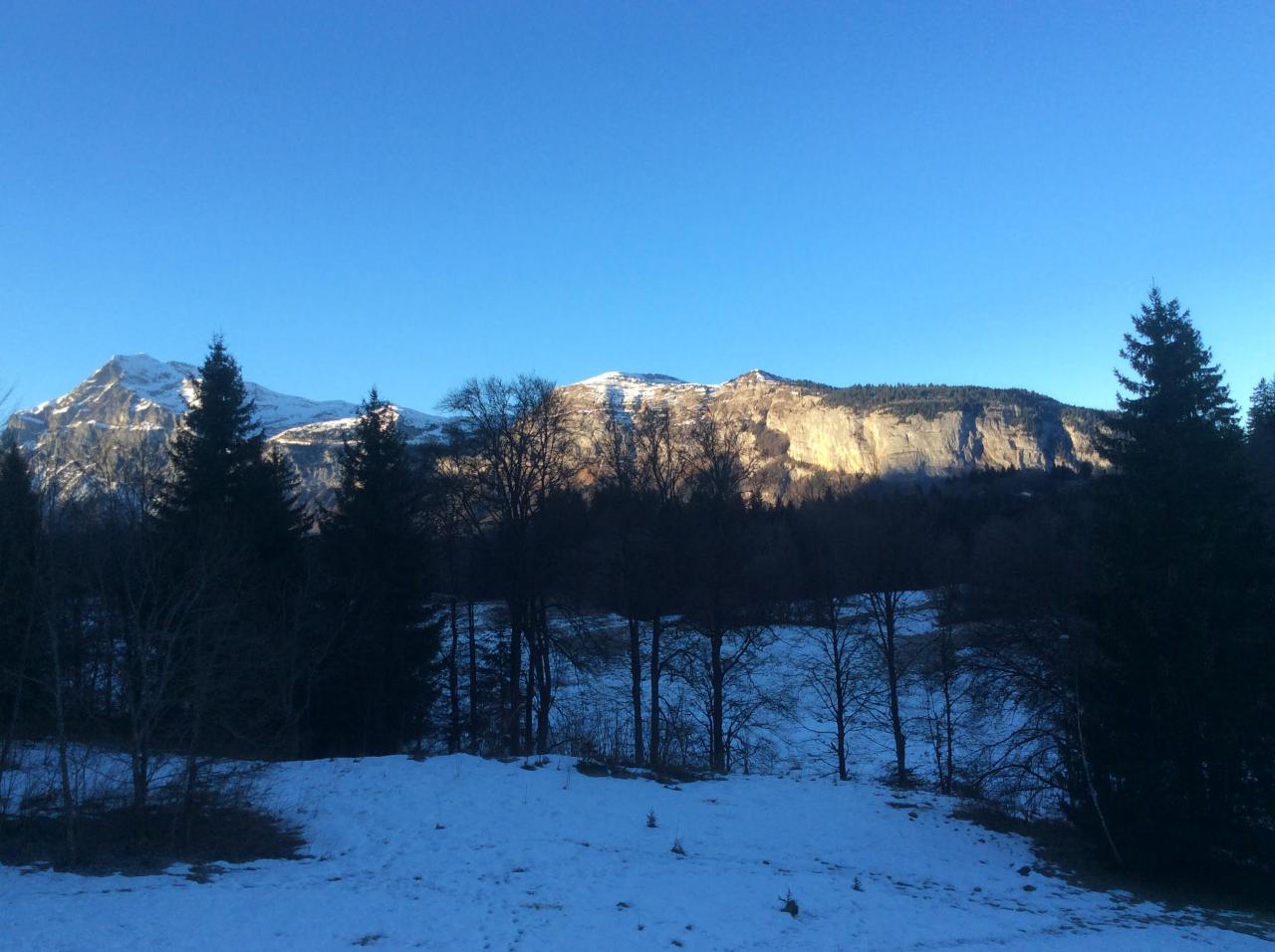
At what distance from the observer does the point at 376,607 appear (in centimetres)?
2562

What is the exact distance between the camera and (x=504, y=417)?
1070 inches

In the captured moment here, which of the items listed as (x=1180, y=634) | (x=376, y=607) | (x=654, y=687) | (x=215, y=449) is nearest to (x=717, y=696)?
(x=654, y=687)

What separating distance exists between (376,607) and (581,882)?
16087 millimetres

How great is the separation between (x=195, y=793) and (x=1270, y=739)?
19.5 m

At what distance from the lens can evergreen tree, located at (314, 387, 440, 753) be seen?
2533 cm

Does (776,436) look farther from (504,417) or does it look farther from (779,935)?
(779,935)

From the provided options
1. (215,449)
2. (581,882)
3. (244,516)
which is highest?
(215,449)

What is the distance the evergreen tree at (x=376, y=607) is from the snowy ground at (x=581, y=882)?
284 inches

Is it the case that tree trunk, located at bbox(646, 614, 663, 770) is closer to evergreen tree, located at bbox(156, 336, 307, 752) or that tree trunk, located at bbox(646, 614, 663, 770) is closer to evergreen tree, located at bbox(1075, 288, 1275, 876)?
evergreen tree, located at bbox(156, 336, 307, 752)

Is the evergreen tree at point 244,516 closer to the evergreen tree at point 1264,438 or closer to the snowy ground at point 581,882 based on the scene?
the snowy ground at point 581,882

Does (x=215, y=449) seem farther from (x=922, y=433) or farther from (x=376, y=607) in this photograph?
(x=922, y=433)

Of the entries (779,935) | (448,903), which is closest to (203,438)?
(448,903)

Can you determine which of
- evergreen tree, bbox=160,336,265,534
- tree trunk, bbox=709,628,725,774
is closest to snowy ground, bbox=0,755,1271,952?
tree trunk, bbox=709,628,725,774

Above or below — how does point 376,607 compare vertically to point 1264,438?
below
